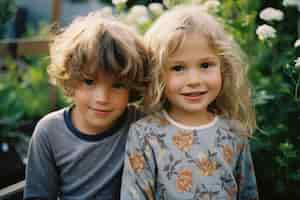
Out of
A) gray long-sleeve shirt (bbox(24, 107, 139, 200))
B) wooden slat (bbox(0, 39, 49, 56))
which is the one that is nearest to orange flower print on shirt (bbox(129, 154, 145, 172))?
gray long-sleeve shirt (bbox(24, 107, 139, 200))

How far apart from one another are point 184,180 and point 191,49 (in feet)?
1.54

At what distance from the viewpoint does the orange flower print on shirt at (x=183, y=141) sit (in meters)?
1.88

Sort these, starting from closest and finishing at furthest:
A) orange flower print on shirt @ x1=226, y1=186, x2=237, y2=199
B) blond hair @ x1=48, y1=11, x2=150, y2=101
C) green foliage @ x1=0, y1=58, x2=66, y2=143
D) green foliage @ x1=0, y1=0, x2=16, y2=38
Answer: blond hair @ x1=48, y1=11, x2=150, y2=101
orange flower print on shirt @ x1=226, y1=186, x2=237, y2=199
green foliage @ x1=0, y1=0, x2=16, y2=38
green foliage @ x1=0, y1=58, x2=66, y2=143

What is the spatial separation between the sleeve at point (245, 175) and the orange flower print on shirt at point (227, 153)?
0.07 metres

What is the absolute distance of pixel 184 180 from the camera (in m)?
1.85

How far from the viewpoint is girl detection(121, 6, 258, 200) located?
1.85 m

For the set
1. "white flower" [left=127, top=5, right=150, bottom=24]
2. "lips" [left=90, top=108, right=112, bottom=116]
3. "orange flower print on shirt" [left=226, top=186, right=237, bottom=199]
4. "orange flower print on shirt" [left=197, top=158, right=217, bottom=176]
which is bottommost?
"orange flower print on shirt" [left=226, top=186, right=237, bottom=199]

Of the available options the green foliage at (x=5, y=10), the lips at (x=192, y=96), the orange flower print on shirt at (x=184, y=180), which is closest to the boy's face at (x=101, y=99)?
the lips at (x=192, y=96)

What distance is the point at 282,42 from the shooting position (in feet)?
11.7

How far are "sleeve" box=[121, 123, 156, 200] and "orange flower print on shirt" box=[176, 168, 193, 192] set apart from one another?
95mm

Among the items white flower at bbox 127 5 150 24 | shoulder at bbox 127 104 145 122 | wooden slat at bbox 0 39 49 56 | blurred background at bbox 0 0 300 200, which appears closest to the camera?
shoulder at bbox 127 104 145 122

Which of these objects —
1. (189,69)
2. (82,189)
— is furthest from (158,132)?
(82,189)

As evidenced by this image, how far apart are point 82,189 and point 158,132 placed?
1.25 ft

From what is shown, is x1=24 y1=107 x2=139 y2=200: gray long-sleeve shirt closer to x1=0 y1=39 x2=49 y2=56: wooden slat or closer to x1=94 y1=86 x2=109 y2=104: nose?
x1=94 y1=86 x2=109 y2=104: nose
